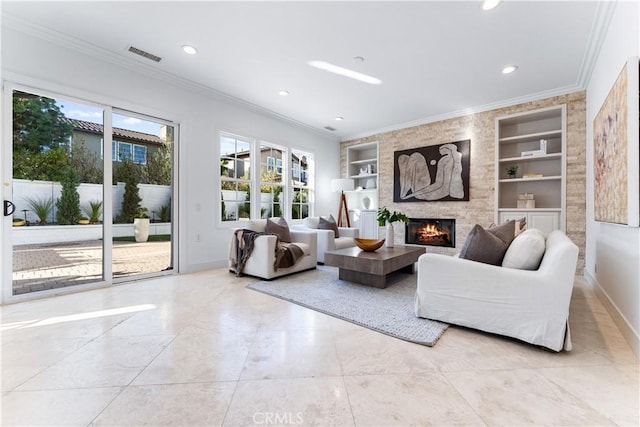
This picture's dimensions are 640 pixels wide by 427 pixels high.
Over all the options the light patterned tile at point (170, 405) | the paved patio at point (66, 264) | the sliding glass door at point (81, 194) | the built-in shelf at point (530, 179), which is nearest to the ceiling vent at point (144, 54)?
the sliding glass door at point (81, 194)

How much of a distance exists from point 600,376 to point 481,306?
2.20 ft

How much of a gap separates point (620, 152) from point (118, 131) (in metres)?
5.08

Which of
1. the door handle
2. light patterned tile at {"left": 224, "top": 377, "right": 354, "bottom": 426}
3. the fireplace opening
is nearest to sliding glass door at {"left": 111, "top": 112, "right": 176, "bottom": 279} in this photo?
the door handle

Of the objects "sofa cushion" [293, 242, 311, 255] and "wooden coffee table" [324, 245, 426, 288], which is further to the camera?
"sofa cushion" [293, 242, 311, 255]

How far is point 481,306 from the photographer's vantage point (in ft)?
6.73

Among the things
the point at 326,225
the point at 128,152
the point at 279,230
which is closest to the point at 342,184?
the point at 326,225

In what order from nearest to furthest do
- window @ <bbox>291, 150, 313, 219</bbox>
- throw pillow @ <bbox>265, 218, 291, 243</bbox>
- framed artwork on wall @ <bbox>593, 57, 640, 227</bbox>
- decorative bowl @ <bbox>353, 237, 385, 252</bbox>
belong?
framed artwork on wall @ <bbox>593, 57, 640, 227</bbox>, decorative bowl @ <bbox>353, 237, 385, 252</bbox>, throw pillow @ <bbox>265, 218, 291, 243</bbox>, window @ <bbox>291, 150, 313, 219</bbox>

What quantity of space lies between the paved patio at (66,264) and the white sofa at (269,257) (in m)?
1.41

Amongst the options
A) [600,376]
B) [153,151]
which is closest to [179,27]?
[153,151]

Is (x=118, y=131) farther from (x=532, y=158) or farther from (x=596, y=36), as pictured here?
(x=532, y=158)

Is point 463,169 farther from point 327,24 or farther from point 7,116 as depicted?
point 7,116

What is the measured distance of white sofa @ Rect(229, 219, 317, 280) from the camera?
3555 millimetres

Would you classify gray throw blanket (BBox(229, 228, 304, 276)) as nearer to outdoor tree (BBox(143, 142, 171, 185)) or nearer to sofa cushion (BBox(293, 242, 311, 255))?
sofa cushion (BBox(293, 242, 311, 255))

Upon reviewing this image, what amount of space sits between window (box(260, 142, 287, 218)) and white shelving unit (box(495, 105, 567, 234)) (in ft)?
13.0
